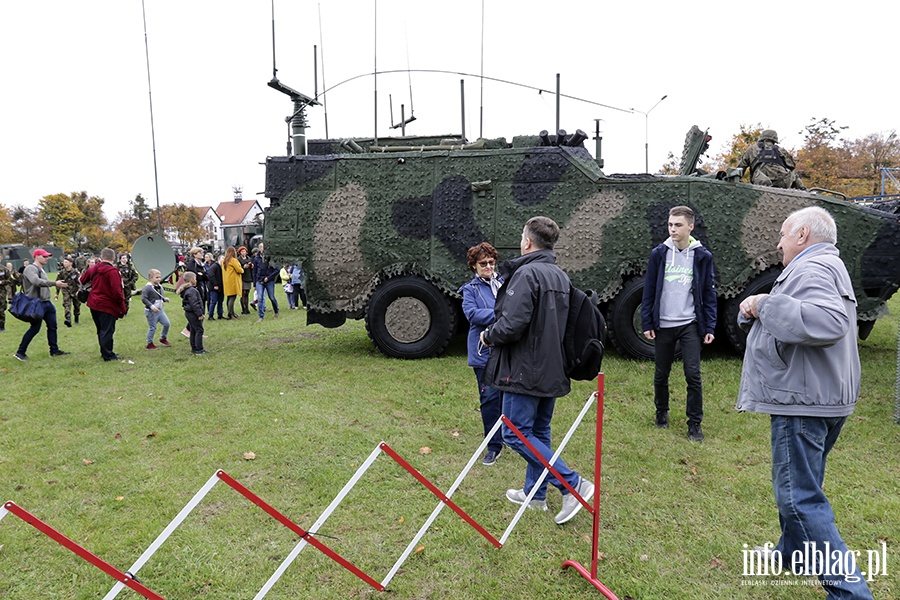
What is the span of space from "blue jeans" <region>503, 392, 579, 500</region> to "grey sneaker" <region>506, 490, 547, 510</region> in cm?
11

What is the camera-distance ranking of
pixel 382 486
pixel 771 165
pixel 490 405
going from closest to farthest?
1. pixel 382 486
2. pixel 490 405
3. pixel 771 165

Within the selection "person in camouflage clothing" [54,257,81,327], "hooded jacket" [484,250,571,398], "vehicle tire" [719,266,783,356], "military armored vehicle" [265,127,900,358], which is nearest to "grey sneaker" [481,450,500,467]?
"hooded jacket" [484,250,571,398]

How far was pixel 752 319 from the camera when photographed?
2.75 m

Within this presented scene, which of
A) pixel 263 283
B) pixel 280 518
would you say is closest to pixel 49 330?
pixel 263 283

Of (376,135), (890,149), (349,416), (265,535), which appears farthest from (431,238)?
(890,149)

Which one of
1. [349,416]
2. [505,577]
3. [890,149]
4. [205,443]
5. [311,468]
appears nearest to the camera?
[505,577]

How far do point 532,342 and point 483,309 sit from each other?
0.86 metres

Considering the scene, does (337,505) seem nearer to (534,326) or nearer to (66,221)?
(534,326)

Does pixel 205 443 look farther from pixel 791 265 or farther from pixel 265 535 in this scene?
pixel 791 265

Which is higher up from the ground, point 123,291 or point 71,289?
point 123,291

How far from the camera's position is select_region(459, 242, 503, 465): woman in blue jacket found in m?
4.20

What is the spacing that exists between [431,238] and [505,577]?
5426 millimetres

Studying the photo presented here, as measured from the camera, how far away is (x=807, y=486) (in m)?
2.57

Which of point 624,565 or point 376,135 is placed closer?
point 624,565
